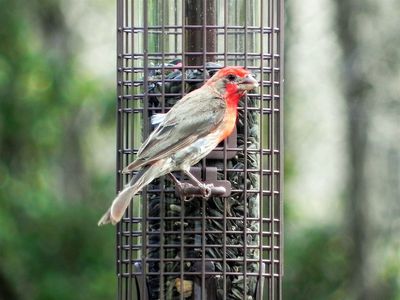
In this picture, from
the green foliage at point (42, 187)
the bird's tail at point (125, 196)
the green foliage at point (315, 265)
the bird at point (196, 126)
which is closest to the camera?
the bird's tail at point (125, 196)

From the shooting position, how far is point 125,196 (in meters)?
13.0

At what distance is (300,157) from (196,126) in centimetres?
1080

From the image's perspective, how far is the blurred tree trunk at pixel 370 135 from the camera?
23.4 meters

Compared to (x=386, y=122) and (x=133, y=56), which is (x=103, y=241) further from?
(x=133, y=56)

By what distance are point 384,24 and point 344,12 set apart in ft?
2.32

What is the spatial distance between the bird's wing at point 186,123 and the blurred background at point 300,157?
942cm

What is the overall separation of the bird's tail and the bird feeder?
17.2 inches

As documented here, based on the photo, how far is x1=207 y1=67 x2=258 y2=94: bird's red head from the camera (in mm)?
13422

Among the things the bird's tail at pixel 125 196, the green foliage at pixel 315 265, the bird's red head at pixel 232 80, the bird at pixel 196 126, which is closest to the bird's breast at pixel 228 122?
the bird at pixel 196 126

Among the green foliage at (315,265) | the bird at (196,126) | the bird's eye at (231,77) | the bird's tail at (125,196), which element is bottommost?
the green foliage at (315,265)

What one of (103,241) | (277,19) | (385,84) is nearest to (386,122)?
(385,84)

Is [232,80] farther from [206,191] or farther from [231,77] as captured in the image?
[206,191]

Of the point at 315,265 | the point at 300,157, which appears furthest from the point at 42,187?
the point at 315,265

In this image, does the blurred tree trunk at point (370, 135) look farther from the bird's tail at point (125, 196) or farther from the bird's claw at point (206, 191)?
the bird's tail at point (125, 196)
